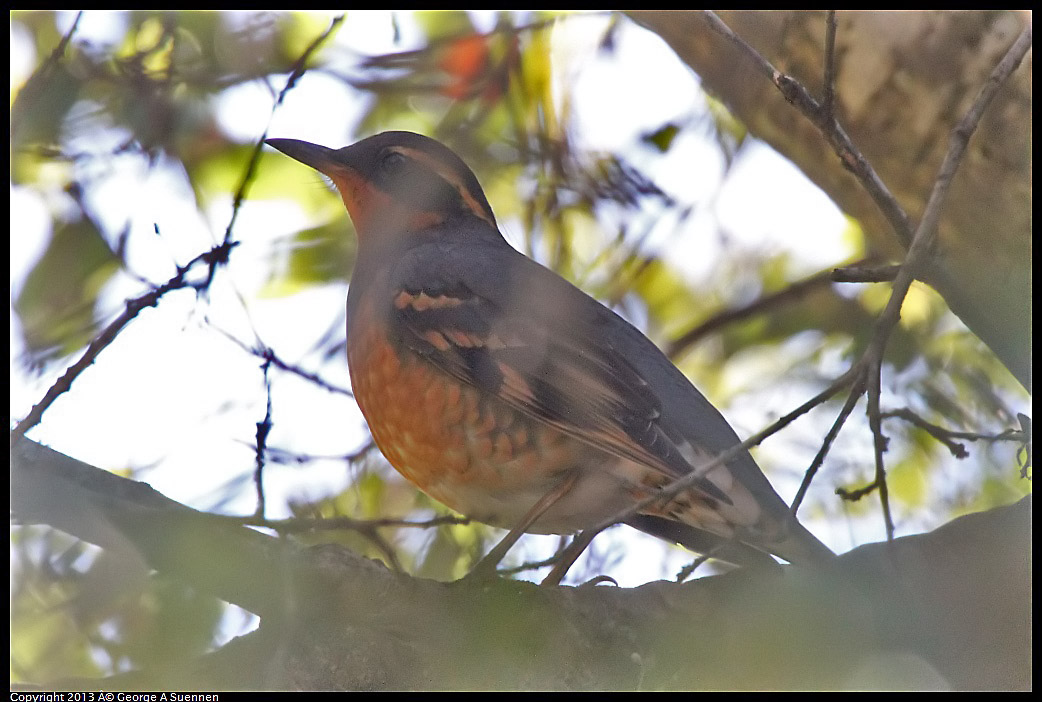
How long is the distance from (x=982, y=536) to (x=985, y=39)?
2596mm

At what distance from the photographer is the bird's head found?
17.6ft

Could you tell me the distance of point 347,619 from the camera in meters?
3.53

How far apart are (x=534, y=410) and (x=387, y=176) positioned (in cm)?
192

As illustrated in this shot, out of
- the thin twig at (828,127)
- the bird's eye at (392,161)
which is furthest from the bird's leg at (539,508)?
the bird's eye at (392,161)

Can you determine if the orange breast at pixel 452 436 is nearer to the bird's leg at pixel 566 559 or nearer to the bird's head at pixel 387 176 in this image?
the bird's leg at pixel 566 559

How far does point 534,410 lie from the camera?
4289 millimetres

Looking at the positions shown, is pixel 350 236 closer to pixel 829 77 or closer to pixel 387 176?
pixel 387 176

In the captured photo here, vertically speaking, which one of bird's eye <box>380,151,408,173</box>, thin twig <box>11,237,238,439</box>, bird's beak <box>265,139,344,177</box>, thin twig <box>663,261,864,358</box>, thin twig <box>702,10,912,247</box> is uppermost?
bird's eye <box>380,151,408,173</box>

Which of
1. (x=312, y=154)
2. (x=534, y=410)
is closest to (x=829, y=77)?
(x=534, y=410)

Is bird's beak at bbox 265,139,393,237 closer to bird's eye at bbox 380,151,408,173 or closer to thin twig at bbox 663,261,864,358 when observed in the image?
bird's eye at bbox 380,151,408,173

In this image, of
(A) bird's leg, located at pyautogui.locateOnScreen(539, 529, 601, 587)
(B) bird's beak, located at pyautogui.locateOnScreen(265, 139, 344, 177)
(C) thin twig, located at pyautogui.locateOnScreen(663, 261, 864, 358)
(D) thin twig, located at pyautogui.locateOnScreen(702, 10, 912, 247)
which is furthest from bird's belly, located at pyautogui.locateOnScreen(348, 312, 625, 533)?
(C) thin twig, located at pyautogui.locateOnScreen(663, 261, 864, 358)

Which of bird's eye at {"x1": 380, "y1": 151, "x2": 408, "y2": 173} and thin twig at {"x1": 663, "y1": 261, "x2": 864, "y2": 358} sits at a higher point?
bird's eye at {"x1": 380, "y1": 151, "x2": 408, "y2": 173}

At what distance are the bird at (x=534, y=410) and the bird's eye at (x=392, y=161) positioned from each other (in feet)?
1.64

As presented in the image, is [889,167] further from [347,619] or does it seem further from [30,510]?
[30,510]
